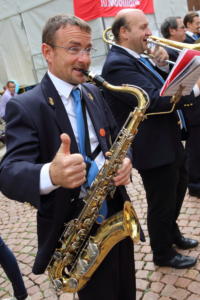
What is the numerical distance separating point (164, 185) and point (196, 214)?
1.49m

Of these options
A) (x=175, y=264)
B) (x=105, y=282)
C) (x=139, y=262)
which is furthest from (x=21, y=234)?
(x=105, y=282)

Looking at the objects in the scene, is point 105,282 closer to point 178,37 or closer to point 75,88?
point 75,88

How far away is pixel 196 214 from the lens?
4.07 meters

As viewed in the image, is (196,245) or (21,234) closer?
(196,245)

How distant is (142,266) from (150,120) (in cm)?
157

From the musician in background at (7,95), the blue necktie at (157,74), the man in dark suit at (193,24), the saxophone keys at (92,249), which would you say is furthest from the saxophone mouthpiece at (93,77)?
the musician in background at (7,95)

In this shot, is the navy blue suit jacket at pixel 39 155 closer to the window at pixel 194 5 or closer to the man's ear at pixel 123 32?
the man's ear at pixel 123 32

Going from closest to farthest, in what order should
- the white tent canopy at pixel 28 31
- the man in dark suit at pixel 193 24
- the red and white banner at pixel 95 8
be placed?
the man in dark suit at pixel 193 24 → the red and white banner at pixel 95 8 → the white tent canopy at pixel 28 31

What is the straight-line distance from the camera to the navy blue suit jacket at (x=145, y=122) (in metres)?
2.63

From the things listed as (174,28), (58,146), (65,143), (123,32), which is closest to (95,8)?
(174,28)

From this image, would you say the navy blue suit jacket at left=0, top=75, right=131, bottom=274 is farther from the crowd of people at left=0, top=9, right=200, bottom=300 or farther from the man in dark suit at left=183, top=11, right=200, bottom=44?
the man in dark suit at left=183, top=11, right=200, bottom=44

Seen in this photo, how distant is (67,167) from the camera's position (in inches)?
55.8

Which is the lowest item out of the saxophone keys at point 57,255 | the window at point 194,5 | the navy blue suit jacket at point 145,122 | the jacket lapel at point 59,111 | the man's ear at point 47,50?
the window at point 194,5

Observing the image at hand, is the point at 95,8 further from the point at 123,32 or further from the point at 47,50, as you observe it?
the point at 47,50
